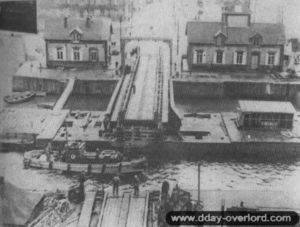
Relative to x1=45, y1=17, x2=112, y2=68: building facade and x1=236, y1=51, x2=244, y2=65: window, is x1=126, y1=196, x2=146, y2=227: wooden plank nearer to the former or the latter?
x1=45, y1=17, x2=112, y2=68: building facade

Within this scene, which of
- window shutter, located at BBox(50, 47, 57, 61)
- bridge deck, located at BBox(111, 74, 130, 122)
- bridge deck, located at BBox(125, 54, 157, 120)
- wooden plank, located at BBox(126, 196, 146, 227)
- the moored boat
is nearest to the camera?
wooden plank, located at BBox(126, 196, 146, 227)

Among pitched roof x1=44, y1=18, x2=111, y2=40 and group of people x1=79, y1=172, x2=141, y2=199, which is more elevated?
pitched roof x1=44, y1=18, x2=111, y2=40

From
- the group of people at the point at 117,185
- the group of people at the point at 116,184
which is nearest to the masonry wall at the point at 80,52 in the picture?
the group of people at the point at 116,184

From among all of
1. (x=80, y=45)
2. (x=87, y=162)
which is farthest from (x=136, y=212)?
(x=80, y=45)

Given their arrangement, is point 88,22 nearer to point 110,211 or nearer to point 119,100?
point 119,100

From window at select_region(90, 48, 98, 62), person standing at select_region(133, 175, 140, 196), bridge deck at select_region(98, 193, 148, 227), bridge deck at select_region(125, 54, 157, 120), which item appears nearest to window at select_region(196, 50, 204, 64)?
bridge deck at select_region(125, 54, 157, 120)

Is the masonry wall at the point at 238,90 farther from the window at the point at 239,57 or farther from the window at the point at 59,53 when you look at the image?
the window at the point at 59,53

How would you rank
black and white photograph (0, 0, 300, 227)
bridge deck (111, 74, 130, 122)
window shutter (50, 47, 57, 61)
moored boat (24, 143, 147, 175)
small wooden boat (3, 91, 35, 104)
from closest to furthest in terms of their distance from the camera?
1. black and white photograph (0, 0, 300, 227)
2. moored boat (24, 143, 147, 175)
3. bridge deck (111, 74, 130, 122)
4. small wooden boat (3, 91, 35, 104)
5. window shutter (50, 47, 57, 61)
